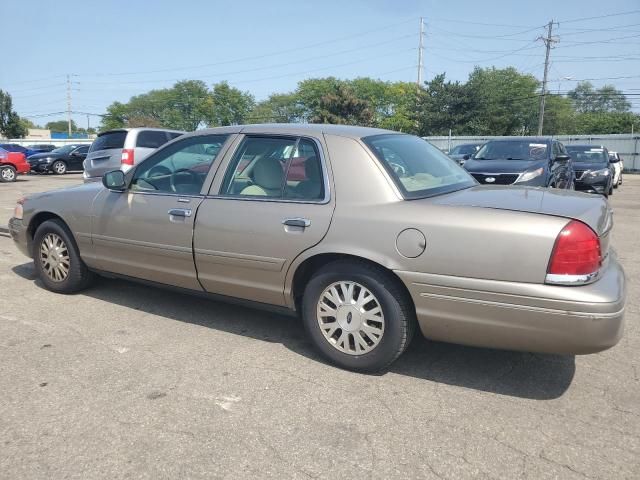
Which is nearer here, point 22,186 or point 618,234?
point 618,234

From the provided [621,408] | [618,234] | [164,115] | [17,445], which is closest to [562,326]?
[621,408]

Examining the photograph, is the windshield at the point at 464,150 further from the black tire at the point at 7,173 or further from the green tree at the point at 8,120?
the green tree at the point at 8,120

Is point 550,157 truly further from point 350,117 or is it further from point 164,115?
point 164,115

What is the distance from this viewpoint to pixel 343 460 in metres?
2.48

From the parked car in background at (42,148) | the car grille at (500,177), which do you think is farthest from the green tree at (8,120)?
the car grille at (500,177)

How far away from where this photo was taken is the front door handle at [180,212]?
156 inches

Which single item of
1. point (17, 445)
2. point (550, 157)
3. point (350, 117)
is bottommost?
point (17, 445)

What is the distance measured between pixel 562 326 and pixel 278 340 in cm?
200

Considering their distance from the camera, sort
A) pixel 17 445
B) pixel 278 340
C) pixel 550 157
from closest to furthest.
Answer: pixel 17 445
pixel 278 340
pixel 550 157

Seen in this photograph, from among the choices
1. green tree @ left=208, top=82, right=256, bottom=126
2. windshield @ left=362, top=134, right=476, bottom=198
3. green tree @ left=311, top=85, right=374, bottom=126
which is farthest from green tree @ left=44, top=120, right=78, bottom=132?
windshield @ left=362, top=134, right=476, bottom=198

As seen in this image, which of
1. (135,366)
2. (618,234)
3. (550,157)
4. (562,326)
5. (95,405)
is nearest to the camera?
(562,326)

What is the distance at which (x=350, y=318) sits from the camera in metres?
3.36

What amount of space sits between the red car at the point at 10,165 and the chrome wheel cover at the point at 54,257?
17141mm

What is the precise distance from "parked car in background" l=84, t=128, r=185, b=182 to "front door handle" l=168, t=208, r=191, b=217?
7.73 metres
